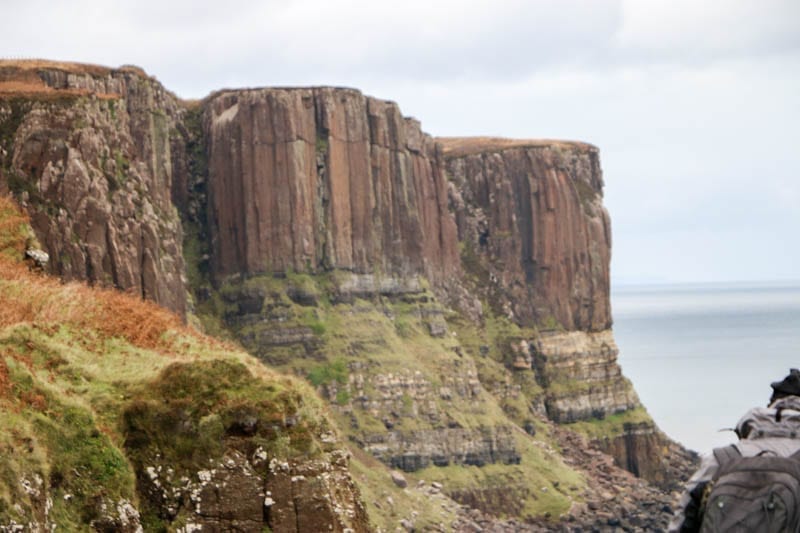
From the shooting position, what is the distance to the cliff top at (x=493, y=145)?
559 feet

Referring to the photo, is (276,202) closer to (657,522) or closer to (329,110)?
(329,110)

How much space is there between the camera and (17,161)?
7719 cm

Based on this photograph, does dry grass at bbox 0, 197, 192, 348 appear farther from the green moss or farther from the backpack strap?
the green moss

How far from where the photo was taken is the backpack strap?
1079cm

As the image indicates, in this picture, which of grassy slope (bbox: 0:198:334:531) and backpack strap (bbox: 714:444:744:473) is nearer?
backpack strap (bbox: 714:444:744:473)

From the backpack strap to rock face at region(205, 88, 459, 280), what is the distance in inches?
4681

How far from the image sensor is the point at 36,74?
346 ft

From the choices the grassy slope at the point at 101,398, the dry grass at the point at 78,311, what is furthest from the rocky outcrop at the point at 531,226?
the grassy slope at the point at 101,398

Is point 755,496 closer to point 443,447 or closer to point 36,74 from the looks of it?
point 36,74

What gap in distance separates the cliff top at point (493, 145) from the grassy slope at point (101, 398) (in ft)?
458

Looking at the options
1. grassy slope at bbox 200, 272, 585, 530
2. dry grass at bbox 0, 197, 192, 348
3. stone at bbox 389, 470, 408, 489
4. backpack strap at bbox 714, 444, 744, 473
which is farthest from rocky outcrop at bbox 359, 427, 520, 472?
backpack strap at bbox 714, 444, 744, 473

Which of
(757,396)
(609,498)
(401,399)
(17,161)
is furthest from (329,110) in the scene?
(757,396)

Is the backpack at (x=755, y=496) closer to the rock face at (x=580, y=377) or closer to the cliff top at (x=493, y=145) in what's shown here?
the rock face at (x=580, y=377)

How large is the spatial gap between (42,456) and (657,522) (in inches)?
4387
